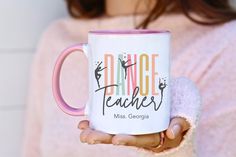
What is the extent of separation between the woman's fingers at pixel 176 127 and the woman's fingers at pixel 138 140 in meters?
0.02

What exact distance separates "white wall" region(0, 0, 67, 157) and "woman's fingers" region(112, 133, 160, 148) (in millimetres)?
578

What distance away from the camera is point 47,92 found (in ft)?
3.53

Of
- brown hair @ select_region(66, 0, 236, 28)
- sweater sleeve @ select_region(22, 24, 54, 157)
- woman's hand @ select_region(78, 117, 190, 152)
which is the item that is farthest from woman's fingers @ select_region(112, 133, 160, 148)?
sweater sleeve @ select_region(22, 24, 54, 157)

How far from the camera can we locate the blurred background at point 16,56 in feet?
3.66

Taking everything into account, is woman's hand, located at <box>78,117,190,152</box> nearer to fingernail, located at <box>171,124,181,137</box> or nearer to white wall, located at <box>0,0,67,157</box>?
fingernail, located at <box>171,124,181,137</box>

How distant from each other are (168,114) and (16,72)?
0.58 metres

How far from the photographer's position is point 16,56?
1121 millimetres

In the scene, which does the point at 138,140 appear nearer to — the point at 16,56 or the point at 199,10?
the point at 199,10

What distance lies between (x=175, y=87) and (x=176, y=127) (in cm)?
8

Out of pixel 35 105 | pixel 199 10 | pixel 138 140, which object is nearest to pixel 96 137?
pixel 138 140

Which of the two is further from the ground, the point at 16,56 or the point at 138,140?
the point at 16,56

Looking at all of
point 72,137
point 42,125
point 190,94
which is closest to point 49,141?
point 72,137

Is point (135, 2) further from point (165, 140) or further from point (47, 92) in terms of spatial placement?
point (165, 140)

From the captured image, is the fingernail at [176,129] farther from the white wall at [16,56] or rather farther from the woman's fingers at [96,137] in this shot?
the white wall at [16,56]
